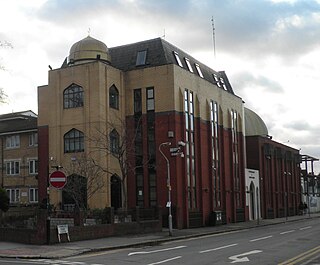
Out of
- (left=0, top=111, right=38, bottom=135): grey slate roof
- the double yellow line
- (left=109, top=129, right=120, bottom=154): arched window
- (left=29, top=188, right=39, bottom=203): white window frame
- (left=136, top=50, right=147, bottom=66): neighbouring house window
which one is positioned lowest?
the double yellow line

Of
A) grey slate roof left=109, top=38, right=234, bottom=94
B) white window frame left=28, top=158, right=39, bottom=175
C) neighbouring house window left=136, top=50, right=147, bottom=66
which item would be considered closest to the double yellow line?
Result: grey slate roof left=109, top=38, right=234, bottom=94

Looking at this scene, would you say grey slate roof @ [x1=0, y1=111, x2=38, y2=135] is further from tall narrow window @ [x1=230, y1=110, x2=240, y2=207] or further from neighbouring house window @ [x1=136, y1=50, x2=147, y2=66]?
tall narrow window @ [x1=230, y1=110, x2=240, y2=207]

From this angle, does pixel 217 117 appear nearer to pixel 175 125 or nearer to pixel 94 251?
pixel 175 125

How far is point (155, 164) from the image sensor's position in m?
41.6

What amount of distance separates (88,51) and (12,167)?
15585 millimetres

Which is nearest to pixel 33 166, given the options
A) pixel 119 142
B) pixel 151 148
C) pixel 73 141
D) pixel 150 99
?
pixel 73 141

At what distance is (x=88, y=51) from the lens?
145ft

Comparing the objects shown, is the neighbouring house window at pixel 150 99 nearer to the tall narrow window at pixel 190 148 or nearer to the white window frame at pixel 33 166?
the tall narrow window at pixel 190 148

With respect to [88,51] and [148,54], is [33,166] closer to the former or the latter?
[88,51]

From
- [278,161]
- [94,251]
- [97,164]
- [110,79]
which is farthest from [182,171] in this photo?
[278,161]

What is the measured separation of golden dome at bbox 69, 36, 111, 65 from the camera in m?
44.0

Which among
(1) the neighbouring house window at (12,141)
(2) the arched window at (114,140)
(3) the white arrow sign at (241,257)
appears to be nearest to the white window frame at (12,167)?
(1) the neighbouring house window at (12,141)

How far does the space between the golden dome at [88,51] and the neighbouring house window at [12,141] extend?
11716mm

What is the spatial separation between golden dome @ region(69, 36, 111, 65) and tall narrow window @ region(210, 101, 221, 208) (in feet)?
35.6
